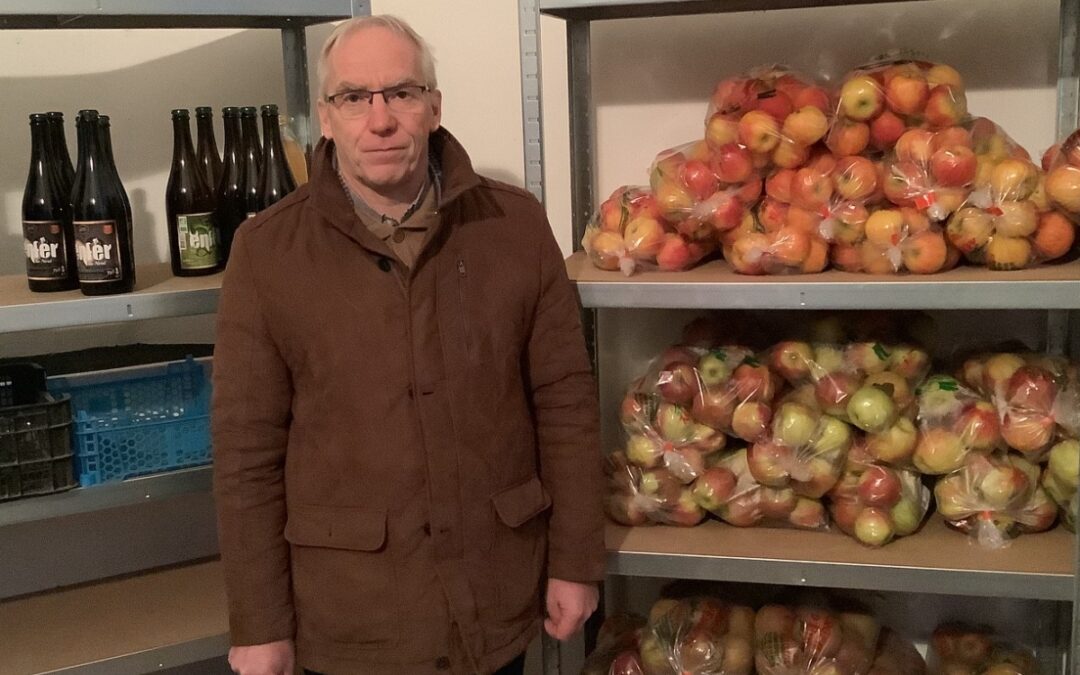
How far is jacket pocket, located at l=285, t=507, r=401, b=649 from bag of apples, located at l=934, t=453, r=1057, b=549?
0.88 metres

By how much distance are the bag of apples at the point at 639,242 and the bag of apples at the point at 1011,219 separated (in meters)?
0.39

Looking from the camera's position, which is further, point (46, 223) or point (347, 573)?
point (46, 223)

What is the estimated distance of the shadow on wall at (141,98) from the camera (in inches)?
74.9

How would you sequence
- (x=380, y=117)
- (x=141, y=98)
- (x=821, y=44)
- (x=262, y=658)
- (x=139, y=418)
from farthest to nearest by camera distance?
(x=141, y=98) < (x=821, y=44) < (x=139, y=418) < (x=262, y=658) < (x=380, y=117)

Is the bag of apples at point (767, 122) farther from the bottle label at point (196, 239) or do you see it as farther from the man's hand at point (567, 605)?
the bottle label at point (196, 239)

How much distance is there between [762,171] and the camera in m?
1.58

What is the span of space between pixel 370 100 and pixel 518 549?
0.66 meters

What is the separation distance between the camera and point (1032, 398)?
1564 millimetres

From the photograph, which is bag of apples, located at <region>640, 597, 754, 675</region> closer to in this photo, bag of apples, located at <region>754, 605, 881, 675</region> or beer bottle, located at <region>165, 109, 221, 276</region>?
bag of apples, located at <region>754, 605, 881, 675</region>

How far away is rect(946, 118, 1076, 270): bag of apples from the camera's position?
144cm

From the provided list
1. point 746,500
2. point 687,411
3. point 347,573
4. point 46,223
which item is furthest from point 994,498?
point 46,223

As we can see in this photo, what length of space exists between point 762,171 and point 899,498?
0.56m

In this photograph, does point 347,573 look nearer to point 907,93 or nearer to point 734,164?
point 734,164

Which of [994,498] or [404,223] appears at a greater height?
[404,223]
